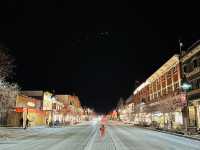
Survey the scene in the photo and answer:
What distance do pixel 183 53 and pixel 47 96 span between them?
41.6 metres

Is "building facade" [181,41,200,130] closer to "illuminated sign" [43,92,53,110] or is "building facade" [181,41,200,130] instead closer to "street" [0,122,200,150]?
"street" [0,122,200,150]

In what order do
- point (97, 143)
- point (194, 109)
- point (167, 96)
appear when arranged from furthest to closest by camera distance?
1. point (167, 96)
2. point (194, 109)
3. point (97, 143)

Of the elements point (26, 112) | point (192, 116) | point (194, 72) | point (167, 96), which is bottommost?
point (192, 116)

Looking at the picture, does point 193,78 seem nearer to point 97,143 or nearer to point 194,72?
point 194,72

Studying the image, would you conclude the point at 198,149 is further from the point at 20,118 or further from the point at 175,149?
the point at 20,118

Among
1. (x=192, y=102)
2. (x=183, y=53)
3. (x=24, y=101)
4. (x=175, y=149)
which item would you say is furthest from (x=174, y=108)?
(x=175, y=149)

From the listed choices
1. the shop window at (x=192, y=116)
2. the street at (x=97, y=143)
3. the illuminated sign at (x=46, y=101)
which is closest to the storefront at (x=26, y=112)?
the illuminated sign at (x=46, y=101)

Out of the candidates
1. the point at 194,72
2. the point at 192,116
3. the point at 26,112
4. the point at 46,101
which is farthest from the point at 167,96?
the point at 46,101

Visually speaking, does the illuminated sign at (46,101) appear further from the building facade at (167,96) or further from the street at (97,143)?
the street at (97,143)

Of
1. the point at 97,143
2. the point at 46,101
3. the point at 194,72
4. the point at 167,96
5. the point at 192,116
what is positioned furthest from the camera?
the point at 46,101

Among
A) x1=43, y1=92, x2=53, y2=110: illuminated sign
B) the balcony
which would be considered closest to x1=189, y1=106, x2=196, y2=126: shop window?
the balcony

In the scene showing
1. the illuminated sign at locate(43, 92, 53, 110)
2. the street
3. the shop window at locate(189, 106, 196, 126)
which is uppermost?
the illuminated sign at locate(43, 92, 53, 110)

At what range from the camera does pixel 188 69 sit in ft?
153

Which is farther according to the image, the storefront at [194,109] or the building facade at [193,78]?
the storefront at [194,109]
